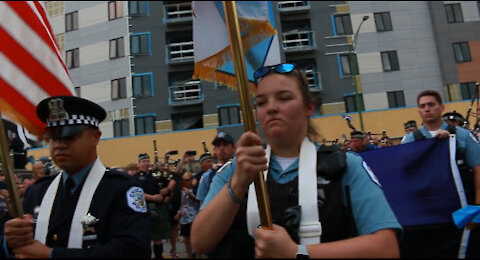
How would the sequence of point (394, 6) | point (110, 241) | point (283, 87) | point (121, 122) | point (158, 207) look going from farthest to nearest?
point (394, 6) → point (158, 207) → point (121, 122) → point (110, 241) → point (283, 87)

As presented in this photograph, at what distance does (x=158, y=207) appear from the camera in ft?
24.2

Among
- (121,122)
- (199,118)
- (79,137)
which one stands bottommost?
(79,137)

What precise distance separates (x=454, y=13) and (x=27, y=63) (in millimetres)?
25417

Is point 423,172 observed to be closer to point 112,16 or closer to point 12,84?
point 12,84

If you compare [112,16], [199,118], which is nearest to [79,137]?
[112,16]

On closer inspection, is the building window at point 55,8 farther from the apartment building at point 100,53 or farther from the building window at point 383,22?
the building window at point 383,22

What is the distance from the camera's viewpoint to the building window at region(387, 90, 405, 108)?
2184 centimetres

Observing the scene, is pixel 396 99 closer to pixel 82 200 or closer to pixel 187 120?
pixel 187 120

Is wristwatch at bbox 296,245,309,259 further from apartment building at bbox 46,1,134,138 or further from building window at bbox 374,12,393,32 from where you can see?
building window at bbox 374,12,393,32

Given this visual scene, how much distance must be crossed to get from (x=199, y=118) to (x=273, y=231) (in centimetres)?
2220

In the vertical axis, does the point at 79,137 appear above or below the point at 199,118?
below

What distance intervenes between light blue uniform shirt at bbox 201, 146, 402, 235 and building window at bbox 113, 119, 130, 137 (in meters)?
2.06

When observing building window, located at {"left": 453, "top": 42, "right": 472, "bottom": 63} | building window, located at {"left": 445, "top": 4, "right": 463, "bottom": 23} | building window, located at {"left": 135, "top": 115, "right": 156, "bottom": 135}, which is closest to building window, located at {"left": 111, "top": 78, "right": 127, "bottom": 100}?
building window, located at {"left": 135, "top": 115, "right": 156, "bottom": 135}

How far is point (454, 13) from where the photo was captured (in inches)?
885
